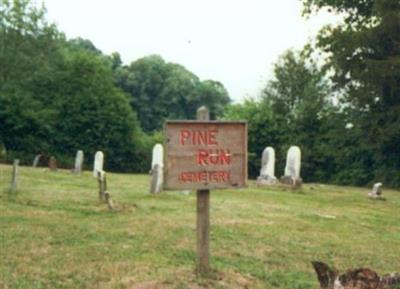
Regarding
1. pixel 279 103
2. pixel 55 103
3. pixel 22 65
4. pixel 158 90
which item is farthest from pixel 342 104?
pixel 158 90

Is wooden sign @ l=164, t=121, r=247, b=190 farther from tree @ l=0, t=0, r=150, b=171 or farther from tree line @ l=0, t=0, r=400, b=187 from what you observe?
tree @ l=0, t=0, r=150, b=171

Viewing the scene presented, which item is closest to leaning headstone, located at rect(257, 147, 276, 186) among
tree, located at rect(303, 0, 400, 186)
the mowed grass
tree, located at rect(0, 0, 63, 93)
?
the mowed grass

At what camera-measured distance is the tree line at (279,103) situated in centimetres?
3086

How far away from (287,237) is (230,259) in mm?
2462

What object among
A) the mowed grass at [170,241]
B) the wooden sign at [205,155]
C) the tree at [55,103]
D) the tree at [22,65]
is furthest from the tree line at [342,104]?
the wooden sign at [205,155]

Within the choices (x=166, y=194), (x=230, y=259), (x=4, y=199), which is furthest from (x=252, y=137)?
(x=230, y=259)

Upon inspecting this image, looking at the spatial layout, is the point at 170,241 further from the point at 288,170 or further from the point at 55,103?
the point at 55,103

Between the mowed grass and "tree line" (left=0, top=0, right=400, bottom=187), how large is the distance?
15.8 meters

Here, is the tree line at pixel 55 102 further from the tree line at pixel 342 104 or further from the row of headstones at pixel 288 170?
the row of headstones at pixel 288 170

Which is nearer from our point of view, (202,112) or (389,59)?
(202,112)

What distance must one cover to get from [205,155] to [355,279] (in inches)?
83.6

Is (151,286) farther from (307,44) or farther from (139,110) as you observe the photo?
(139,110)

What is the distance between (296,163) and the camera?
907 inches

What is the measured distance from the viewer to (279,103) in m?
42.6
